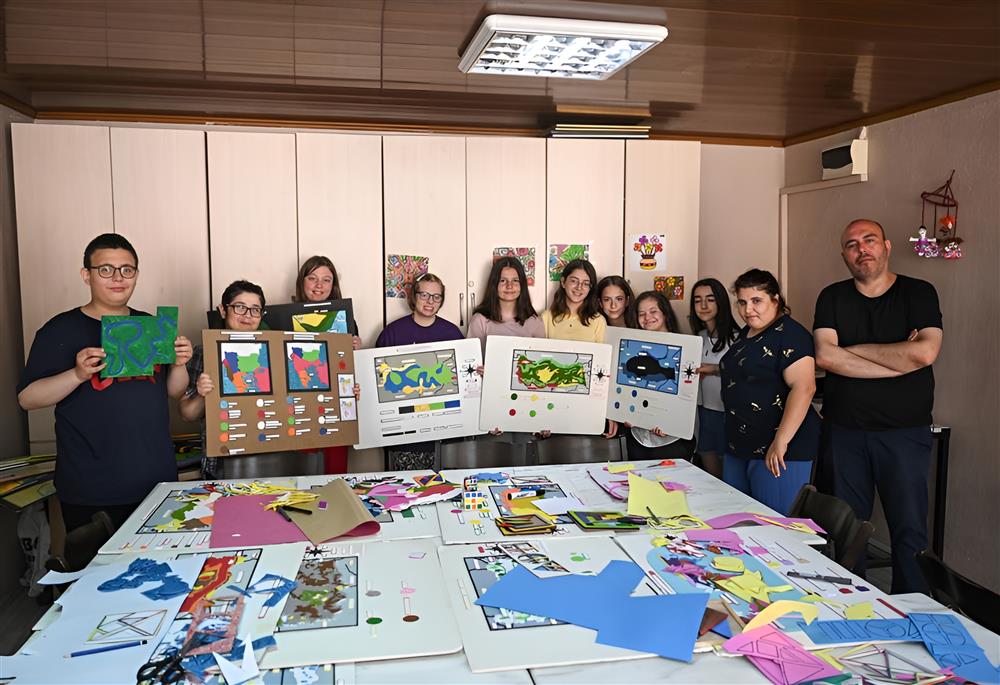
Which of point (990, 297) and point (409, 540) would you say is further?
point (990, 297)

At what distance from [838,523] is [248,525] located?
6.07 ft

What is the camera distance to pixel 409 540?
216 cm

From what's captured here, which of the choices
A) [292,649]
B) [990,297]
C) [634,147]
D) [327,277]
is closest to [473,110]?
[634,147]

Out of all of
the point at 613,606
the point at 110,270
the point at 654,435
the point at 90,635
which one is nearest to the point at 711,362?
the point at 654,435

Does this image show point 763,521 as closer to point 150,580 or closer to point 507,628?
point 507,628

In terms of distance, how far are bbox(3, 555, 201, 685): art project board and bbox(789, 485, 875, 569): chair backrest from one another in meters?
1.88

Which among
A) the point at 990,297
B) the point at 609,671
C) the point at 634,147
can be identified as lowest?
the point at 609,671

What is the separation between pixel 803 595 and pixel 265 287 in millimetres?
3350

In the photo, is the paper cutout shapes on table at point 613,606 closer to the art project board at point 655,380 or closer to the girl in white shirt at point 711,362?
the art project board at point 655,380

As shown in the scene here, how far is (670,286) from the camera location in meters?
4.65

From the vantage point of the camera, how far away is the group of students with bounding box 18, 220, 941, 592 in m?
2.64

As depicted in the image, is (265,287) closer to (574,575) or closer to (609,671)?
(574,575)

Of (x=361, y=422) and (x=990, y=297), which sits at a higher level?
(x=990, y=297)

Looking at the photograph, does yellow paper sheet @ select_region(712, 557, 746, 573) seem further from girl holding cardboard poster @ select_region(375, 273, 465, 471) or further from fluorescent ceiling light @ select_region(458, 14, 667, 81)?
girl holding cardboard poster @ select_region(375, 273, 465, 471)
